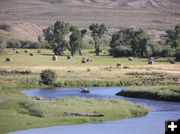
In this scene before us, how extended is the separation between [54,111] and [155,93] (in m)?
20.4

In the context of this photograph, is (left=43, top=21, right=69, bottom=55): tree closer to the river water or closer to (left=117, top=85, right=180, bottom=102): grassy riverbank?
(left=117, top=85, right=180, bottom=102): grassy riverbank

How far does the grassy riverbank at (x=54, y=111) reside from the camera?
4572 cm

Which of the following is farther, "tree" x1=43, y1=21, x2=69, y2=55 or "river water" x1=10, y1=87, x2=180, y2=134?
"tree" x1=43, y1=21, x2=69, y2=55

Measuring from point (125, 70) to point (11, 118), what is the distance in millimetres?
48008

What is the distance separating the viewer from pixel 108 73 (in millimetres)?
89688

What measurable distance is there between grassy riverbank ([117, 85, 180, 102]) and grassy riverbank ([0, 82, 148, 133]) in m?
9.67

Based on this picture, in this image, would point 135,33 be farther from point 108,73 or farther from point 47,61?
point 108,73

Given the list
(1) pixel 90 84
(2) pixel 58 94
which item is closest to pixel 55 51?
(1) pixel 90 84

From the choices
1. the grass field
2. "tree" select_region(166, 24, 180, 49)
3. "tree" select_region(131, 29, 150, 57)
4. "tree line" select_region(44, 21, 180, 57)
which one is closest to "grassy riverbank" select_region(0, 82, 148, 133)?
the grass field

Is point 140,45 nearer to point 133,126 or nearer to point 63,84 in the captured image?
point 63,84

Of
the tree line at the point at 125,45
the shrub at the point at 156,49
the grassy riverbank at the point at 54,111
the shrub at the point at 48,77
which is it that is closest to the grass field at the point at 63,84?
the grassy riverbank at the point at 54,111

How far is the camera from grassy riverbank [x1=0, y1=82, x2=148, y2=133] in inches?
1800

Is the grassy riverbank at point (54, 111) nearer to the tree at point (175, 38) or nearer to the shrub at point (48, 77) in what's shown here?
the shrub at point (48, 77)

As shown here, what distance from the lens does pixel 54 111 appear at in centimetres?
5041
